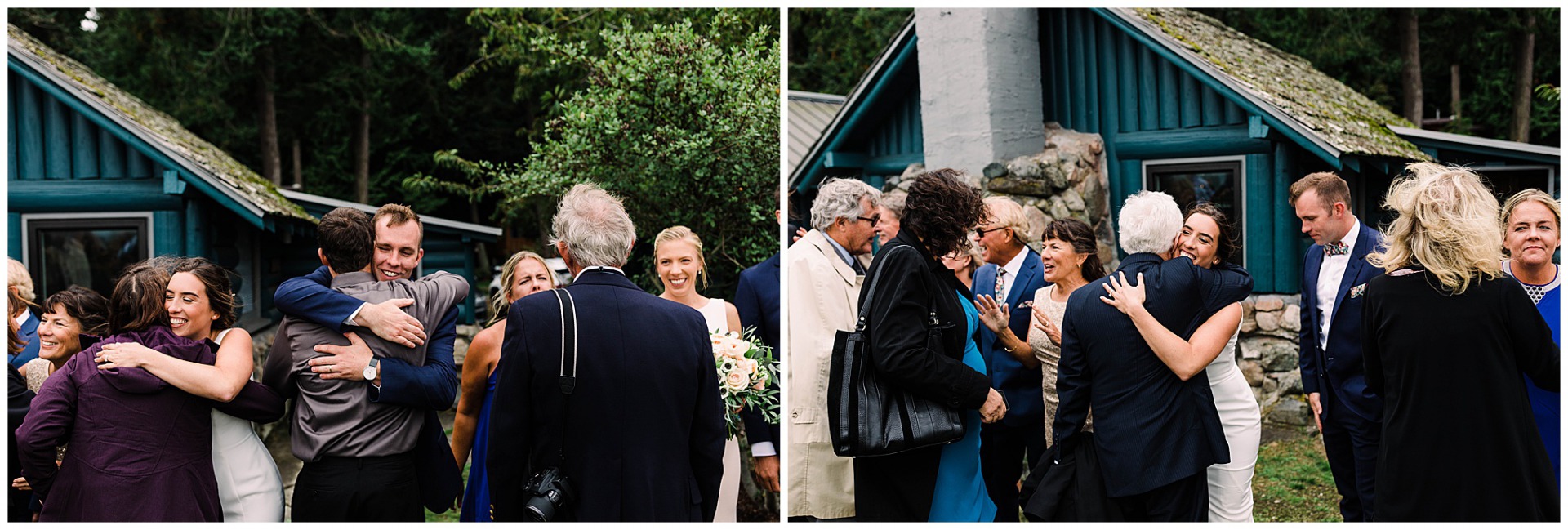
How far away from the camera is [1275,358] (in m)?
7.77

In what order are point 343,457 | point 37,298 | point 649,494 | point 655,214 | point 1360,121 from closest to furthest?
point 649,494 < point 343,457 < point 655,214 < point 1360,121 < point 37,298

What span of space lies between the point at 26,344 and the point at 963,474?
144 inches

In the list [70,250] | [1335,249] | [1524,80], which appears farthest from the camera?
[1524,80]

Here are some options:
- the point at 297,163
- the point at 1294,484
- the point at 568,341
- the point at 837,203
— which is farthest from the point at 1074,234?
the point at 297,163

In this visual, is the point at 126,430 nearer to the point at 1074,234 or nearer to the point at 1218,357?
the point at 1074,234

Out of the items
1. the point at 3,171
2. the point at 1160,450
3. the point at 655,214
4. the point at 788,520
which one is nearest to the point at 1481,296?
the point at 1160,450

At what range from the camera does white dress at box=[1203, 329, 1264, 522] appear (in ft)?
11.2

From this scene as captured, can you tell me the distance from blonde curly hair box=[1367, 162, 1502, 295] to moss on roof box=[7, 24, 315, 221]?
8.47 m

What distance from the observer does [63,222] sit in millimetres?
8750

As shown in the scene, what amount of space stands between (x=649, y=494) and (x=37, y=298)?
8097 mm

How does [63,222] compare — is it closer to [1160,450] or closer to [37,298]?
[37,298]

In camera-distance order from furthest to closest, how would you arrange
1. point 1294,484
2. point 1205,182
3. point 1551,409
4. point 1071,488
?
point 1205,182 < point 1294,484 < point 1551,409 < point 1071,488

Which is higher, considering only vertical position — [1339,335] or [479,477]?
[1339,335]

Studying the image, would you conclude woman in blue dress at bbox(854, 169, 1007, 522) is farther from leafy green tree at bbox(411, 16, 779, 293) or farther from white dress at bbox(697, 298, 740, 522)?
leafy green tree at bbox(411, 16, 779, 293)
